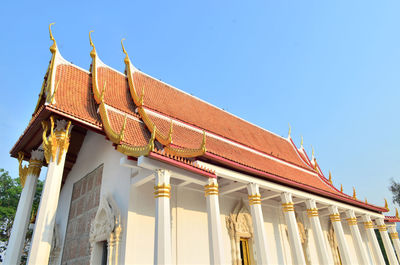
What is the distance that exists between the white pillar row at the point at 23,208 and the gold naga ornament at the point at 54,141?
212cm

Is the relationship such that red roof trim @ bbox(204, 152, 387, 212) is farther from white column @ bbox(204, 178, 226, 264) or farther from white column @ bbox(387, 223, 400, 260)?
white column @ bbox(387, 223, 400, 260)

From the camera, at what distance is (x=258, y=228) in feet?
24.8

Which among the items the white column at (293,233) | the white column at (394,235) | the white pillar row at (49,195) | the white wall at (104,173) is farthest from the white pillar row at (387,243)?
the white pillar row at (49,195)

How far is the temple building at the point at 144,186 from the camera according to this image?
6305 mm

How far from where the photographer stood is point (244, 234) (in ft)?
29.6

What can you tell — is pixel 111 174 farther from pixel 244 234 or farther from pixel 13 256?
pixel 244 234

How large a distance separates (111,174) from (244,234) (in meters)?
4.50

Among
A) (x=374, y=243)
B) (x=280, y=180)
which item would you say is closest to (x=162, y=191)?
(x=280, y=180)

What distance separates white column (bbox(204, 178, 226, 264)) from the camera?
595cm

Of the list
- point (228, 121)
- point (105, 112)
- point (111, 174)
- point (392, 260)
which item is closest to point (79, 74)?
point (105, 112)

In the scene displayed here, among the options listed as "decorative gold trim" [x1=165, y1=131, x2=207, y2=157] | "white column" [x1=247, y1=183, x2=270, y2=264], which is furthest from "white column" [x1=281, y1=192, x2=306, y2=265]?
"decorative gold trim" [x1=165, y1=131, x2=207, y2=157]

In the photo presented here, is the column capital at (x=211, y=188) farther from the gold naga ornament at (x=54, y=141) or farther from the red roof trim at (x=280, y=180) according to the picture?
the gold naga ornament at (x=54, y=141)

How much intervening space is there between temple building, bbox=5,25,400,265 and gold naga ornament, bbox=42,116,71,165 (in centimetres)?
2

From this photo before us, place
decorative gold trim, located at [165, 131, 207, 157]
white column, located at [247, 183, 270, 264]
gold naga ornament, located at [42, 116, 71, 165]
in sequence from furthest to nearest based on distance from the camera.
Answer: white column, located at [247, 183, 270, 264] → gold naga ornament, located at [42, 116, 71, 165] → decorative gold trim, located at [165, 131, 207, 157]
